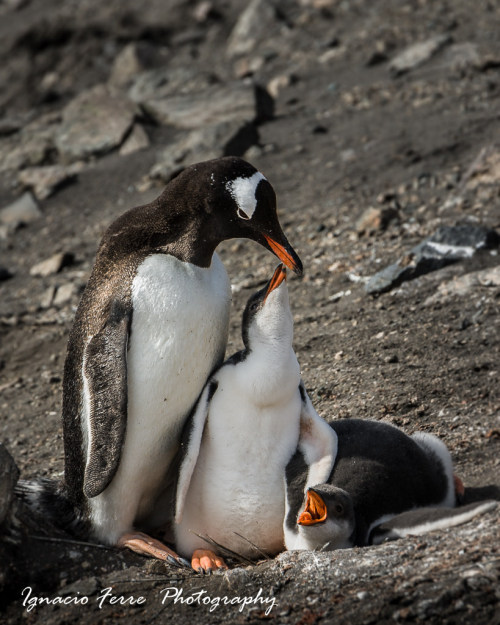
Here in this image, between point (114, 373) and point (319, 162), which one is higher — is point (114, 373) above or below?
above

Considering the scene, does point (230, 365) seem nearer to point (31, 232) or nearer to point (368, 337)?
point (368, 337)

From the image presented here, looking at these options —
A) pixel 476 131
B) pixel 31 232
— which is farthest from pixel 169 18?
pixel 476 131

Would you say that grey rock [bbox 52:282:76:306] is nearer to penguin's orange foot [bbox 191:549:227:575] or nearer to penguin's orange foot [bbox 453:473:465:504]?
penguin's orange foot [bbox 191:549:227:575]

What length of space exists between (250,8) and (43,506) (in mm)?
9712

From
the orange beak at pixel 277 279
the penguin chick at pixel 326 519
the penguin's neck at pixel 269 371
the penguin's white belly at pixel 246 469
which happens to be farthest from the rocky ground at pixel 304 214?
the orange beak at pixel 277 279

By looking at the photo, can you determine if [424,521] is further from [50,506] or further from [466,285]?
[466,285]

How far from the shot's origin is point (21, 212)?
10.3m

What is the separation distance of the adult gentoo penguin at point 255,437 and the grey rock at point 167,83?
24.9 ft

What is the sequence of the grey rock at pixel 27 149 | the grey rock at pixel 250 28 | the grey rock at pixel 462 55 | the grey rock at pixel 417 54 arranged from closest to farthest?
the grey rock at pixel 462 55, the grey rock at pixel 417 54, the grey rock at pixel 27 149, the grey rock at pixel 250 28

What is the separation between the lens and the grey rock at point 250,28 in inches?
492

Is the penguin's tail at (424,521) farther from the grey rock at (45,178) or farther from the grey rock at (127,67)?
the grey rock at (127,67)

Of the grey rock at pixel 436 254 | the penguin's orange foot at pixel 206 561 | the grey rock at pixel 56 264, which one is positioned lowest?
the grey rock at pixel 56 264

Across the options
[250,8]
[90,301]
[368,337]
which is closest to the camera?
[90,301]

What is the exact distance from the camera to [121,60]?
42.3 feet
